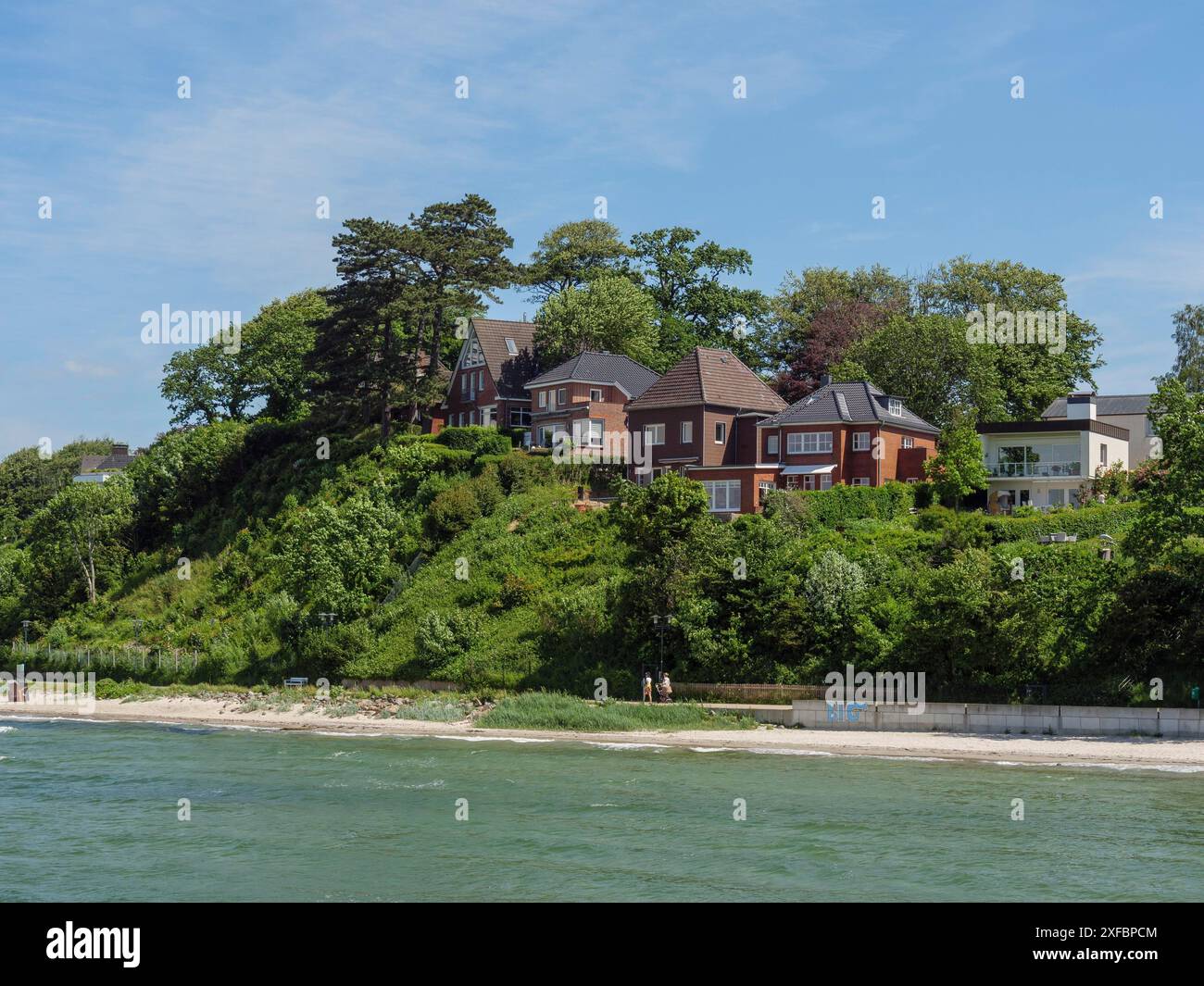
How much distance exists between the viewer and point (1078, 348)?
9525cm

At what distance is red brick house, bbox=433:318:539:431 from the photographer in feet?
284

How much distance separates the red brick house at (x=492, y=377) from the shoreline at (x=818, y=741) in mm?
34157

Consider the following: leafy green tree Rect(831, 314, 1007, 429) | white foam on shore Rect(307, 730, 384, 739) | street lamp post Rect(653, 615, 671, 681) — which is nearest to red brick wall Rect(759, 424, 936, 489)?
leafy green tree Rect(831, 314, 1007, 429)

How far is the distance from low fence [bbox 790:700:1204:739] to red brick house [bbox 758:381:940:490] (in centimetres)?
2346

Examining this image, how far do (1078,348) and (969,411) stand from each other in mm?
21118

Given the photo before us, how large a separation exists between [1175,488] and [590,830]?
23.0 meters

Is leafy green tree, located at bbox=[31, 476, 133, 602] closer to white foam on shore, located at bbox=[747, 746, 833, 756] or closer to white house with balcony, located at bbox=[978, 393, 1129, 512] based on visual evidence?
white foam on shore, located at bbox=[747, 746, 833, 756]

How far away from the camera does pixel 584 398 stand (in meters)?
78.7

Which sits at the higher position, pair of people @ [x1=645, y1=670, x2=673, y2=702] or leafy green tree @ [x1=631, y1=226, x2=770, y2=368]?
leafy green tree @ [x1=631, y1=226, x2=770, y2=368]

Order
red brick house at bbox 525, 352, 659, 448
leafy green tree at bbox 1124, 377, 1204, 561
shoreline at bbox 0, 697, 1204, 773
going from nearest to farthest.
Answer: shoreline at bbox 0, 697, 1204, 773, leafy green tree at bbox 1124, 377, 1204, 561, red brick house at bbox 525, 352, 659, 448
